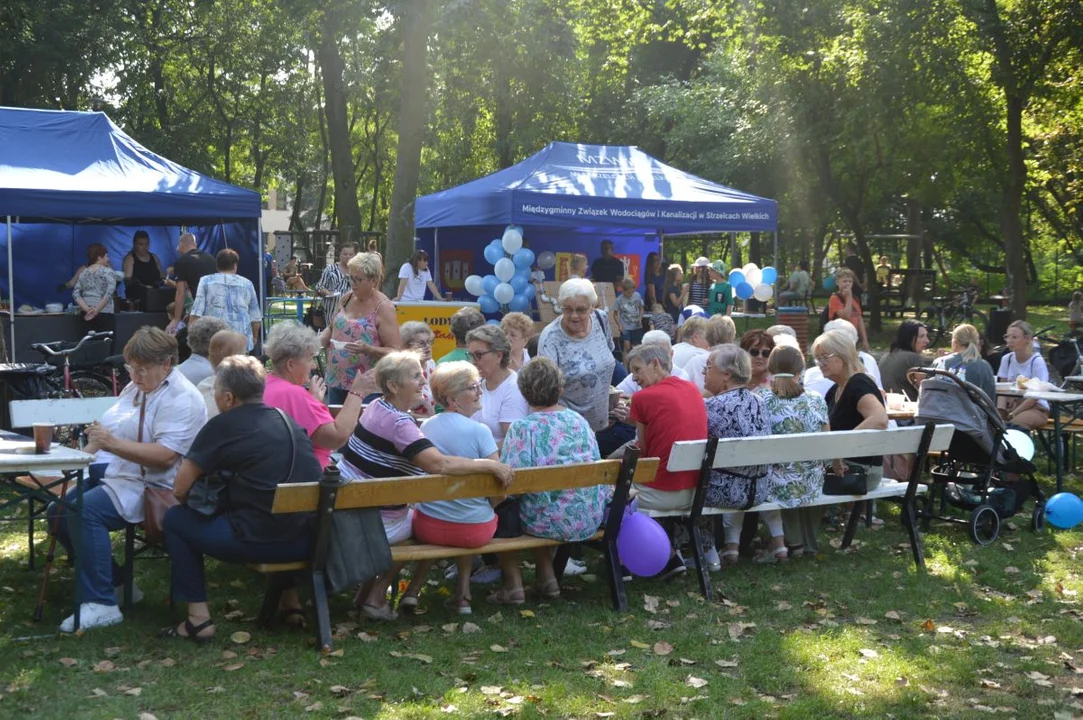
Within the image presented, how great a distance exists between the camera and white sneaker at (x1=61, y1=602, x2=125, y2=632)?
4918mm

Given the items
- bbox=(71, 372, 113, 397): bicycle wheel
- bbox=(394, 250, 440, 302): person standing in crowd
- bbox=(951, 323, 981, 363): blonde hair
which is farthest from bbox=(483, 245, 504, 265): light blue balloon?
bbox=(951, 323, 981, 363): blonde hair

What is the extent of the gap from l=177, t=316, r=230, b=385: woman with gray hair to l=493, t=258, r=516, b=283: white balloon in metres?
8.26

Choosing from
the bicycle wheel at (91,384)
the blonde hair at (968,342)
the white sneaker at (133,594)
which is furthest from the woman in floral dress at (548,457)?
the bicycle wheel at (91,384)

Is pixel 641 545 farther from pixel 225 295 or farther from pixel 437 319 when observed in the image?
pixel 437 319

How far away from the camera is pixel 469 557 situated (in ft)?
18.1

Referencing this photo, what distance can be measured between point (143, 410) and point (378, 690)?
171 centimetres

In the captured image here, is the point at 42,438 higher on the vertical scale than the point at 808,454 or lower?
higher

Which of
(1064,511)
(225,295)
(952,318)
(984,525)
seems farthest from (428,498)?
(952,318)

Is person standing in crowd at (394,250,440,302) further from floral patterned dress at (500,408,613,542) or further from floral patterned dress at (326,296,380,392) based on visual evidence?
floral patterned dress at (500,408,613,542)

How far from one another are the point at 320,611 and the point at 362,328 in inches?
103

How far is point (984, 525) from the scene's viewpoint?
717 centimetres

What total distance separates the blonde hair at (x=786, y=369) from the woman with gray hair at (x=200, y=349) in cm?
307

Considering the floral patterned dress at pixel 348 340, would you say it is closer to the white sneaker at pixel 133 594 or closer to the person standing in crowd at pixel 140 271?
the white sneaker at pixel 133 594

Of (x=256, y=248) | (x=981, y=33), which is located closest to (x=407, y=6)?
A: (x=256, y=248)
